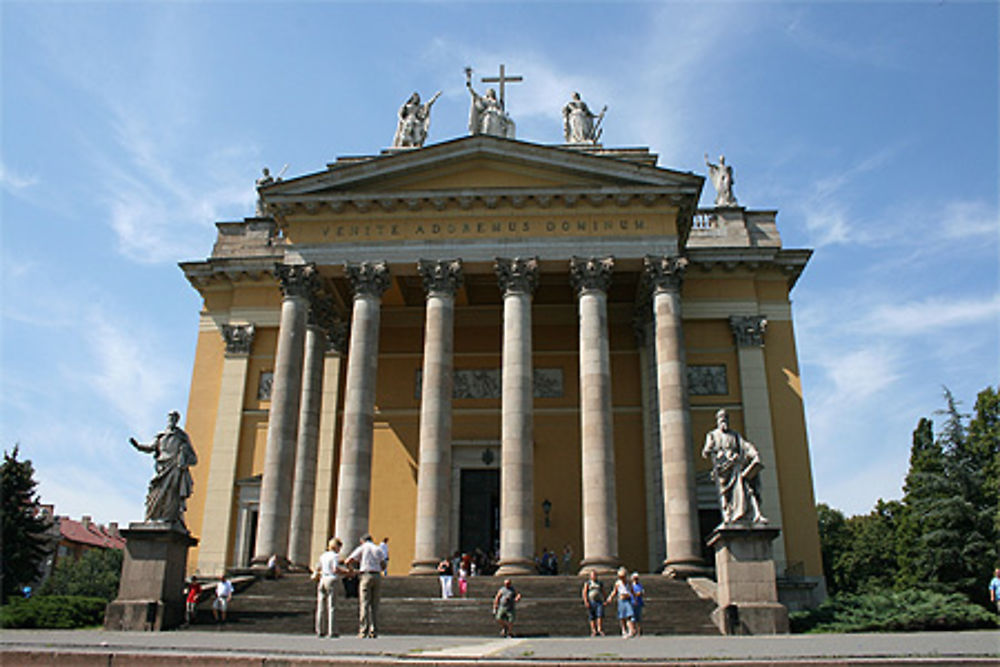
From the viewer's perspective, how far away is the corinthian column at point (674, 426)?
2214 centimetres

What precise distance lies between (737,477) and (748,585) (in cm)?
214

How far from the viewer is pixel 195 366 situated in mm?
31094

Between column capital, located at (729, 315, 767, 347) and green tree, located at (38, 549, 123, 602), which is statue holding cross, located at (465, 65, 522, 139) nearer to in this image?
column capital, located at (729, 315, 767, 347)

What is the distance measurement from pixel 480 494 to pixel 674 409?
843 cm

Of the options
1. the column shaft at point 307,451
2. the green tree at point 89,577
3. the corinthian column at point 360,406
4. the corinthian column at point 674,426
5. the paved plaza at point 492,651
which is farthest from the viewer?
the green tree at point 89,577

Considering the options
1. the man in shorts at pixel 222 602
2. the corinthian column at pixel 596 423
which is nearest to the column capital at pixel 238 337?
the corinthian column at pixel 596 423

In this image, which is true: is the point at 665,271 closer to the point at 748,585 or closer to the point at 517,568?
the point at 517,568

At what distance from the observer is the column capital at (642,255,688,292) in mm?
25016

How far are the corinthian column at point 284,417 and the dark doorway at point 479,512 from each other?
6.46m

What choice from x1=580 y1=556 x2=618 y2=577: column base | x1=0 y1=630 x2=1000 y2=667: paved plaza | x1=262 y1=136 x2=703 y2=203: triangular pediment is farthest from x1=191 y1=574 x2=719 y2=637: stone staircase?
x1=262 y1=136 x2=703 y2=203: triangular pediment

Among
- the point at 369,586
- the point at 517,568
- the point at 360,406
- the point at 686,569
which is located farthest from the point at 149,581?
the point at 686,569

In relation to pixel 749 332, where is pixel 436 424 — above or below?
below

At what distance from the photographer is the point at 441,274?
2553cm

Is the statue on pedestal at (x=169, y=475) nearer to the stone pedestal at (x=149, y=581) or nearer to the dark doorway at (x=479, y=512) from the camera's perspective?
the stone pedestal at (x=149, y=581)
